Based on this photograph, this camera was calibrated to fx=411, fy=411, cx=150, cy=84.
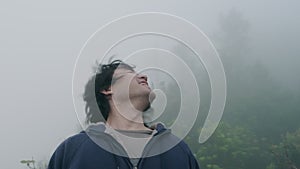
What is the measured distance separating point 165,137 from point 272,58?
55566 mm

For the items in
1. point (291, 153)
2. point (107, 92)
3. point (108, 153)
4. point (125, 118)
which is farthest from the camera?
point (291, 153)

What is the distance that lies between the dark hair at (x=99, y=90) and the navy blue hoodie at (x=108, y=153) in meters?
0.17

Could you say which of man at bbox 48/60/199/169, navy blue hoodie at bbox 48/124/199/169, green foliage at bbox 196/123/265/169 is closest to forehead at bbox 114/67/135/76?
man at bbox 48/60/199/169

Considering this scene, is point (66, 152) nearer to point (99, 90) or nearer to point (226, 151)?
point (99, 90)

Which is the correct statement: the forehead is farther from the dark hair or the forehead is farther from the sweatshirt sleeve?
the sweatshirt sleeve

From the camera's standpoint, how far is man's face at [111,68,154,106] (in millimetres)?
1999

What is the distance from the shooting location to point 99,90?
2117 millimetres

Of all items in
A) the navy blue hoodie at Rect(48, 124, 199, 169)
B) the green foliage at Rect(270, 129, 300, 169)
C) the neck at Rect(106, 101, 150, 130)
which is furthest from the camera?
the green foliage at Rect(270, 129, 300, 169)

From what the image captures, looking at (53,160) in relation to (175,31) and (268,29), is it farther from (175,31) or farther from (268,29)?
(268,29)

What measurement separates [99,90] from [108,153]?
438 millimetres

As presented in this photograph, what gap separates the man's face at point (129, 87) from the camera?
1999 mm

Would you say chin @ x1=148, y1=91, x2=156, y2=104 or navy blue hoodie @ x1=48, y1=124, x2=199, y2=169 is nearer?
navy blue hoodie @ x1=48, y1=124, x2=199, y2=169

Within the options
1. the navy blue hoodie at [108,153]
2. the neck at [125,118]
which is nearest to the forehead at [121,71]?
the neck at [125,118]

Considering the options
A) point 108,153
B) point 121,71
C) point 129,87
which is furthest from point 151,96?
point 108,153
